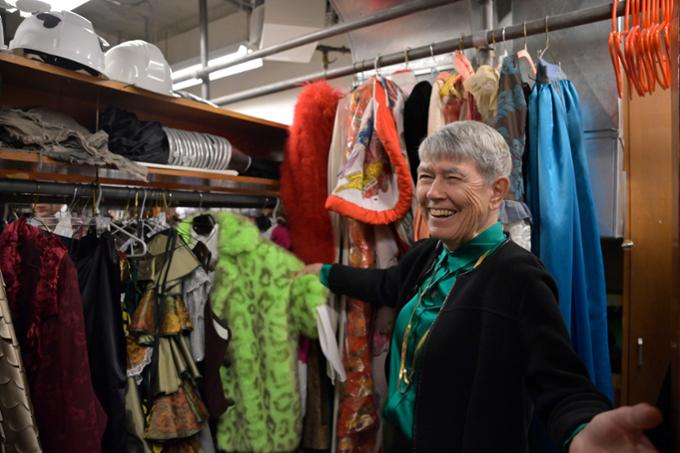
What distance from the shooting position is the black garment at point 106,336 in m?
1.29

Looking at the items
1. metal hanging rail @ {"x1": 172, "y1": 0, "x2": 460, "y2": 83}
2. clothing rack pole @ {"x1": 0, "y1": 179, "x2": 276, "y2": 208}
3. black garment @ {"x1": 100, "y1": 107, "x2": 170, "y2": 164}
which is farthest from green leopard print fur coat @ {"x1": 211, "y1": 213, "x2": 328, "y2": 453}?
metal hanging rail @ {"x1": 172, "y1": 0, "x2": 460, "y2": 83}

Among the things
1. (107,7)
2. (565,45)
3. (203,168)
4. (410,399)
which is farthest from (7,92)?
(107,7)

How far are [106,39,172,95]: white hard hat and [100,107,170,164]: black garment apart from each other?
0.14 metres

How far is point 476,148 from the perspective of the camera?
1.07 metres

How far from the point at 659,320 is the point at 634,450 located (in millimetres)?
1261

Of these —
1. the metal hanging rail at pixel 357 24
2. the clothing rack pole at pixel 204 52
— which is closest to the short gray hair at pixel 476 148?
the metal hanging rail at pixel 357 24

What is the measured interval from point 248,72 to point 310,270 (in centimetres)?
406

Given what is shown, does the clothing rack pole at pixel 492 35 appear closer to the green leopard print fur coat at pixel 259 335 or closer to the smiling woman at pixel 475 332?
the smiling woman at pixel 475 332

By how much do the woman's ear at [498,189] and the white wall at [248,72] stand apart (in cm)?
326

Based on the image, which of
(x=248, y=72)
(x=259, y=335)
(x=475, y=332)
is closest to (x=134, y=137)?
(x=259, y=335)

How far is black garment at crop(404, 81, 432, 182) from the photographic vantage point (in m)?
1.68

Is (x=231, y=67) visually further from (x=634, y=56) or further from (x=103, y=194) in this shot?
(x=634, y=56)

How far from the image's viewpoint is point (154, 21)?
445 centimetres

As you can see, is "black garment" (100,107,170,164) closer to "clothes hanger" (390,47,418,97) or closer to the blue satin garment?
"clothes hanger" (390,47,418,97)
